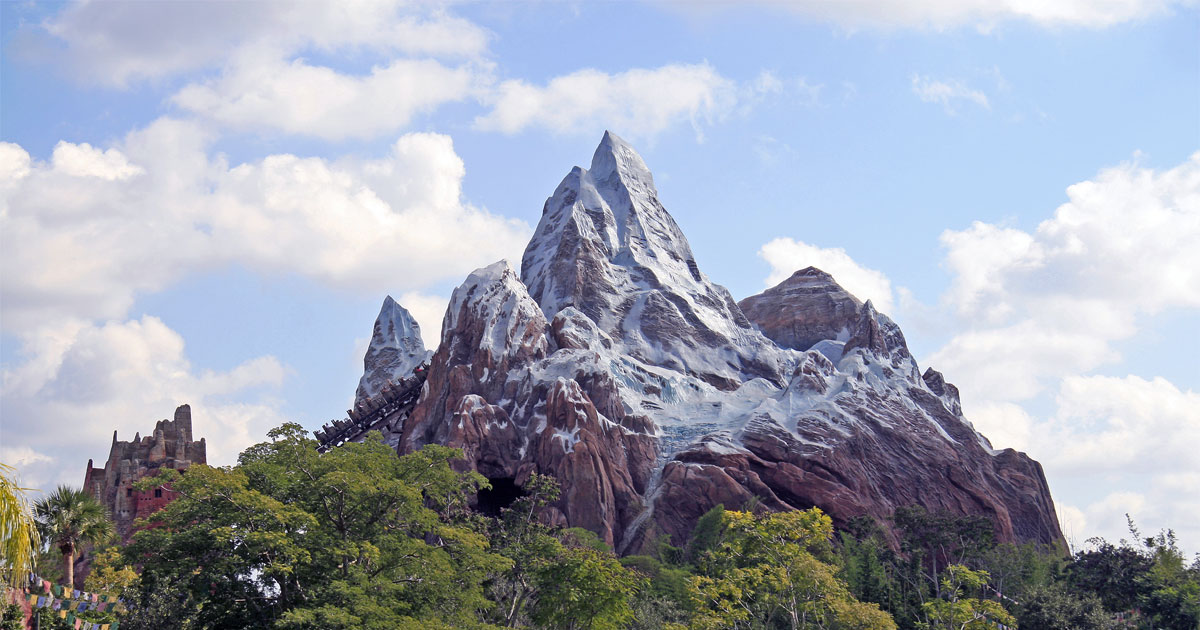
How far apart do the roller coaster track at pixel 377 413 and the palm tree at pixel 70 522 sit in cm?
4680

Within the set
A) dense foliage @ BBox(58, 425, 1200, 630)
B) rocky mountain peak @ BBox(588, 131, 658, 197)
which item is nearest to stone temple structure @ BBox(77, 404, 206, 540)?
dense foliage @ BBox(58, 425, 1200, 630)

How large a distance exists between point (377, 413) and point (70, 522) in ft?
171

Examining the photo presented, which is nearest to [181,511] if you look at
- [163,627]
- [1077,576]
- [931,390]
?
[163,627]

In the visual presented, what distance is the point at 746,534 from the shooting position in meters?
35.7

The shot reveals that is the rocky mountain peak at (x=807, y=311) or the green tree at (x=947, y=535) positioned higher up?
the rocky mountain peak at (x=807, y=311)

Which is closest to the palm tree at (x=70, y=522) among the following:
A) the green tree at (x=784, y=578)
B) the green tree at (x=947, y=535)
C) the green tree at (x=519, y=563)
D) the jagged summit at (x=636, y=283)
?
the green tree at (x=519, y=563)

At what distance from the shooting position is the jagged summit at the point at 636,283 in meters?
96.9

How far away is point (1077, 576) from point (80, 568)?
2105 inches

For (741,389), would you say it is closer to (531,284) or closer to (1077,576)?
(531,284)

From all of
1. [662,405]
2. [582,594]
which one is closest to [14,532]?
[582,594]

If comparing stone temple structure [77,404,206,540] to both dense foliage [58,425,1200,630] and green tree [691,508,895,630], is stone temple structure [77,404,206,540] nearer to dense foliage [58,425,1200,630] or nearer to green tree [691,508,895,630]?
dense foliage [58,425,1200,630]

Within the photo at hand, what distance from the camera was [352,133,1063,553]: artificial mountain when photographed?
252ft

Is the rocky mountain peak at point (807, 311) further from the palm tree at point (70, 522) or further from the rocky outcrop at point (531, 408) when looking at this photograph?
the palm tree at point (70, 522)

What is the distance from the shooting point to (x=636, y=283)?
10162cm
